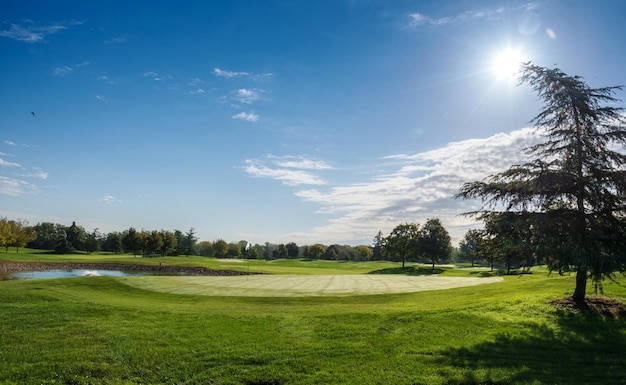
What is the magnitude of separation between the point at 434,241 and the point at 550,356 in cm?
8351

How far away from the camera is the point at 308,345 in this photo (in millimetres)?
12984

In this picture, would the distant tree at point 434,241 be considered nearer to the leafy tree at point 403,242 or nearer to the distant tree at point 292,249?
the leafy tree at point 403,242

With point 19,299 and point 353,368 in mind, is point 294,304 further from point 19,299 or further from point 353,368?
point 19,299

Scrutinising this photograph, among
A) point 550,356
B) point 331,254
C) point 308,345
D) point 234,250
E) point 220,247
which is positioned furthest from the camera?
point 331,254

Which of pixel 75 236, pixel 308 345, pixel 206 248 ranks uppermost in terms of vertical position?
pixel 75 236

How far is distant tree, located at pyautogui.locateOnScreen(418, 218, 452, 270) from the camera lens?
300ft

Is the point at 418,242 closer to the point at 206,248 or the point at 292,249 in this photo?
the point at 292,249

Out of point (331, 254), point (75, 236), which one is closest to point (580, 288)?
point (75, 236)

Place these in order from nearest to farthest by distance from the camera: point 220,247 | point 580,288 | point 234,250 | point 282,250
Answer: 1. point 580,288
2. point 220,247
3. point 234,250
4. point 282,250

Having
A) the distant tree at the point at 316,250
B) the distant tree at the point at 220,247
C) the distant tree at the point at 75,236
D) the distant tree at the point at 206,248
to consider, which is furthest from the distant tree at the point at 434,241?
the distant tree at the point at 75,236

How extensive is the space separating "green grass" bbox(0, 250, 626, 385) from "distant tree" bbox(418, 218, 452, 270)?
75341 millimetres

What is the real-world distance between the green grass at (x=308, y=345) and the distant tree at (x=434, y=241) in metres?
75.3

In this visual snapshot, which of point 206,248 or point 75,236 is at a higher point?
point 75,236

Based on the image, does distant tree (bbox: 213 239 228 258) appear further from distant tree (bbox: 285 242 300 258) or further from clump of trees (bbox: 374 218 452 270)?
clump of trees (bbox: 374 218 452 270)
